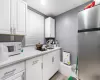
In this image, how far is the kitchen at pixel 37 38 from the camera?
2.73 feet

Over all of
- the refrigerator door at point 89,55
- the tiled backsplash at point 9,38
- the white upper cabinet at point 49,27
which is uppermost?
the white upper cabinet at point 49,27

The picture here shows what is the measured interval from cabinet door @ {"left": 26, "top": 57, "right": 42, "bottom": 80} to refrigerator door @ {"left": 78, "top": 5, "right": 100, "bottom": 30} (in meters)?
1.04

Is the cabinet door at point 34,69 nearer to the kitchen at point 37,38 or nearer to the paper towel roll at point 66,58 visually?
the kitchen at point 37,38

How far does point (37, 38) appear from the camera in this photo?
7.36 feet

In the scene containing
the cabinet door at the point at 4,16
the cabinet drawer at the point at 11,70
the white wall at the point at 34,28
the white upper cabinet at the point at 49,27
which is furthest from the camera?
the white upper cabinet at the point at 49,27

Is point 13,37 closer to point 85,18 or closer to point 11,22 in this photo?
point 11,22

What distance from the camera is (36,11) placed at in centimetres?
215

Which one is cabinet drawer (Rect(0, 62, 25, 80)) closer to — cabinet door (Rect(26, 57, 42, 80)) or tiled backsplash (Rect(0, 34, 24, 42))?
cabinet door (Rect(26, 57, 42, 80))

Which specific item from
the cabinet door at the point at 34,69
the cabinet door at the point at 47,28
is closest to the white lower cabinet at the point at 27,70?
the cabinet door at the point at 34,69

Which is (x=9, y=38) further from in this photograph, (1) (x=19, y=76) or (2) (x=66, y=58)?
(2) (x=66, y=58)

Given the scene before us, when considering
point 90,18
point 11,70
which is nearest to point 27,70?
point 11,70

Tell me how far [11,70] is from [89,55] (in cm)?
105

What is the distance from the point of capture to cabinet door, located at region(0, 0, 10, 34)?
41.1 inches

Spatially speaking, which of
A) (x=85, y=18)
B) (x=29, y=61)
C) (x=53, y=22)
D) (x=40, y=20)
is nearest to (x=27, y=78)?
(x=29, y=61)
